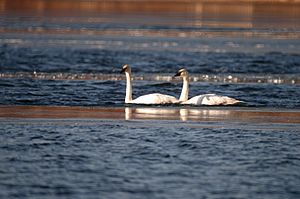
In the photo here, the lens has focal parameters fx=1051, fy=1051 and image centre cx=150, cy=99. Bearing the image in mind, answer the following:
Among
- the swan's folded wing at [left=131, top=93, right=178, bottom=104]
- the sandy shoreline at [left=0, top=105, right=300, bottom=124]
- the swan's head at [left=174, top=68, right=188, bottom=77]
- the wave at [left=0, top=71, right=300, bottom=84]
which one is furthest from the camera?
the wave at [left=0, top=71, right=300, bottom=84]

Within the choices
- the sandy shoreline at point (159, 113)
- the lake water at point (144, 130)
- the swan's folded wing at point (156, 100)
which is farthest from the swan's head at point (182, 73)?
the sandy shoreline at point (159, 113)

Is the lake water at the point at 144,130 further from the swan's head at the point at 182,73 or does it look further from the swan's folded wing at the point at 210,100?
the swan's head at the point at 182,73

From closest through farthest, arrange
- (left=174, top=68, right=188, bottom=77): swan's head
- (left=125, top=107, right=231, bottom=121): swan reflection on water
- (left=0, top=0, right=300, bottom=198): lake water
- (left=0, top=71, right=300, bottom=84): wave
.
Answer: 1. (left=0, top=0, right=300, bottom=198): lake water
2. (left=125, top=107, right=231, bottom=121): swan reflection on water
3. (left=174, top=68, right=188, bottom=77): swan's head
4. (left=0, top=71, right=300, bottom=84): wave

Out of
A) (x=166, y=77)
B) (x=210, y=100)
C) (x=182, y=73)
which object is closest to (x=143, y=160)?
(x=210, y=100)

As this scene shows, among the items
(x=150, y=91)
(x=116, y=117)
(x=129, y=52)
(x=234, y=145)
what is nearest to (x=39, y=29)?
(x=129, y=52)

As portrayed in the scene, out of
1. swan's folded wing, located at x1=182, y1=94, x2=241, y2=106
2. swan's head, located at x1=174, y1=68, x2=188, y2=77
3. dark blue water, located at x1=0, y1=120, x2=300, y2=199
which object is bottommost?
dark blue water, located at x1=0, y1=120, x2=300, y2=199

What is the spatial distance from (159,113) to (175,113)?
0.26 metres

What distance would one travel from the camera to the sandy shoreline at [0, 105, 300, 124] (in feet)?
54.0

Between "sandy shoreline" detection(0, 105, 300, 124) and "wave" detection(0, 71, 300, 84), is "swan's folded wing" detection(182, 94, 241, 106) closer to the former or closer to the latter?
"sandy shoreline" detection(0, 105, 300, 124)

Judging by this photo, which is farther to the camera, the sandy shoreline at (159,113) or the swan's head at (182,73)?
the swan's head at (182,73)

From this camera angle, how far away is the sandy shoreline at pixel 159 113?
1645 centimetres

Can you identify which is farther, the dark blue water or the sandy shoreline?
the sandy shoreline

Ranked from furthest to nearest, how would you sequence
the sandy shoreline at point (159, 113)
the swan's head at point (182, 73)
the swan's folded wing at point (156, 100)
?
the swan's head at point (182, 73)
the swan's folded wing at point (156, 100)
the sandy shoreline at point (159, 113)

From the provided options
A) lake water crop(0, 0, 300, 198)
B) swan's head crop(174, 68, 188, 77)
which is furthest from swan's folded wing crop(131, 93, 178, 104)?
swan's head crop(174, 68, 188, 77)
